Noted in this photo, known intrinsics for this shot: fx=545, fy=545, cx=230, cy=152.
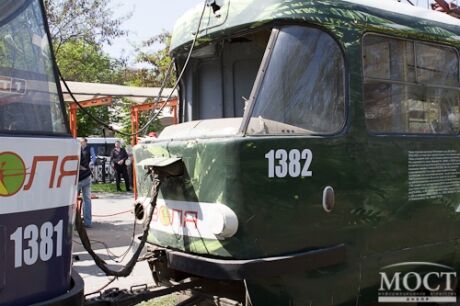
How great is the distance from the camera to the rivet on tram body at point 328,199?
163 inches

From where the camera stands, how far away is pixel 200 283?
4.44m

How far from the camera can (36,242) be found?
294 cm

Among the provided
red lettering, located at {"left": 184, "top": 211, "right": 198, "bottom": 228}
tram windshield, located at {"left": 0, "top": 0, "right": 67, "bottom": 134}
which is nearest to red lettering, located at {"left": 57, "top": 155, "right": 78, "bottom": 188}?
tram windshield, located at {"left": 0, "top": 0, "right": 67, "bottom": 134}

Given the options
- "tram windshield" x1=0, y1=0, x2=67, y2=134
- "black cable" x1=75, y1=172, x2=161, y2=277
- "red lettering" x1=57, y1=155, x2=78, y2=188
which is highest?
"tram windshield" x1=0, y1=0, x2=67, y2=134

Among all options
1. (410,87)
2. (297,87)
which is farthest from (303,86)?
(410,87)

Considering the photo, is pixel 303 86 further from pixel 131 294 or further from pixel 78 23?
pixel 78 23

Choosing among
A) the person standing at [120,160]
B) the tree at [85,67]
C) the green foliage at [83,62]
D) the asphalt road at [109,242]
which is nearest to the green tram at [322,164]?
the asphalt road at [109,242]

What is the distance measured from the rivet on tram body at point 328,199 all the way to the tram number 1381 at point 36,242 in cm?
197

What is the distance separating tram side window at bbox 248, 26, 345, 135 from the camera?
13.5 ft

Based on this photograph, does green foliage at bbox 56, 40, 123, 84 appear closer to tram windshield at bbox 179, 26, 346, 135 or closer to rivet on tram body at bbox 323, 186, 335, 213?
tram windshield at bbox 179, 26, 346, 135

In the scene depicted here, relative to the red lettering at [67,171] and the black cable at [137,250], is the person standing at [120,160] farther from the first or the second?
the red lettering at [67,171]

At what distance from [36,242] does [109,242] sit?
6.40 m

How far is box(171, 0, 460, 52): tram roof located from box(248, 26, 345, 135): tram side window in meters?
0.14

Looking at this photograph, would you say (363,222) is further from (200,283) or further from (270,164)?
(200,283)
